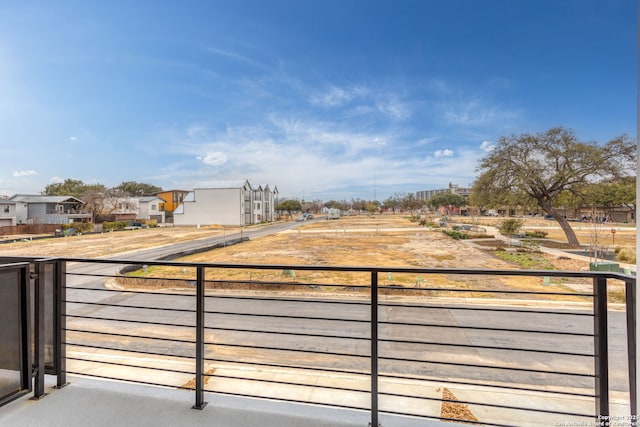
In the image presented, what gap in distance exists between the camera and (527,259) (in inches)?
357

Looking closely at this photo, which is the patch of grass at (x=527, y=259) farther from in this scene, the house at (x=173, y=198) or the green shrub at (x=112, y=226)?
the house at (x=173, y=198)

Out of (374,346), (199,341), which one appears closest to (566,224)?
(374,346)

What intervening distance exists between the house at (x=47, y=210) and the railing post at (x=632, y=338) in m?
21.5

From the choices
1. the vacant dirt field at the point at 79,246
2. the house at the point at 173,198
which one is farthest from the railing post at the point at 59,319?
the house at the point at 173,198

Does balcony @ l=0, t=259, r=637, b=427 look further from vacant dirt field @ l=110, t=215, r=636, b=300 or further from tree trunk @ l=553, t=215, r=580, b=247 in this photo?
tree trunk @ l=553, t=215, r=580, b=247

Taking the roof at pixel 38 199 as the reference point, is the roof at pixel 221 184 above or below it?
above

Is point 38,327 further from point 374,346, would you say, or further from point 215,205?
point 215,205

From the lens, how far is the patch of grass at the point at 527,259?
25.7 ft

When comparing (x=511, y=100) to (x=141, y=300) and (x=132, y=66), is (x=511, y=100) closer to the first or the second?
(x=132, y=66)

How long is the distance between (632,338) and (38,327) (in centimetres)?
213

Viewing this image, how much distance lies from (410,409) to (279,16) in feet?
13.8

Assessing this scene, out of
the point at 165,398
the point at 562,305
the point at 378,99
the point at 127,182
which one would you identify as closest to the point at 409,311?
the point at 562,305

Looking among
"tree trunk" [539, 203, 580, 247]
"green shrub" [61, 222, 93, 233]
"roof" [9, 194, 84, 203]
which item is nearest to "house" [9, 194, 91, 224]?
"roof" [9, 194, 84, 203]

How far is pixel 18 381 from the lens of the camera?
118 centimetres
